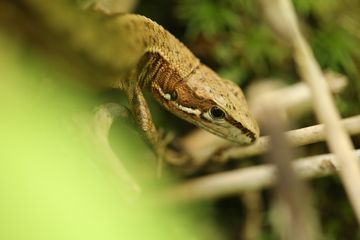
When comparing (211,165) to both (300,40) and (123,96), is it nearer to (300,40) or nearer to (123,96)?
(123,96)

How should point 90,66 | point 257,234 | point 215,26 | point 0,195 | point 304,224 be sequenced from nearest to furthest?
point 0,195 < point 304,224 < point 90,66 < point 257,234 < point 215,26

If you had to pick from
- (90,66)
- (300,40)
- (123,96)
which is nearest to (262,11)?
(300,40)

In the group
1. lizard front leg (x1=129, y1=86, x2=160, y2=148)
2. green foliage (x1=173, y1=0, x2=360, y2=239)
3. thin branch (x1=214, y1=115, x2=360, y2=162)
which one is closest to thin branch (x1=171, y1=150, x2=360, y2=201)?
thin branch (x1=214, y1=115, x2=360, y2=162)

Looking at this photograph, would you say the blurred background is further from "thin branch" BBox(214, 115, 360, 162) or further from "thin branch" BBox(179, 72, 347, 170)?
"thin branch" BBox(214, 115, 360, 162)

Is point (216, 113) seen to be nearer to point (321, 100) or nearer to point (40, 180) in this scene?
point (321, 100)

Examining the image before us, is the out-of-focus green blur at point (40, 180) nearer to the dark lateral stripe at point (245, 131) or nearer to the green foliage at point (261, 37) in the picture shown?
the dark lateral stripe at point (245, 131)

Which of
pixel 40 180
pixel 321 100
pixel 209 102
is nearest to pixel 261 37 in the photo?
pixel 209 102
